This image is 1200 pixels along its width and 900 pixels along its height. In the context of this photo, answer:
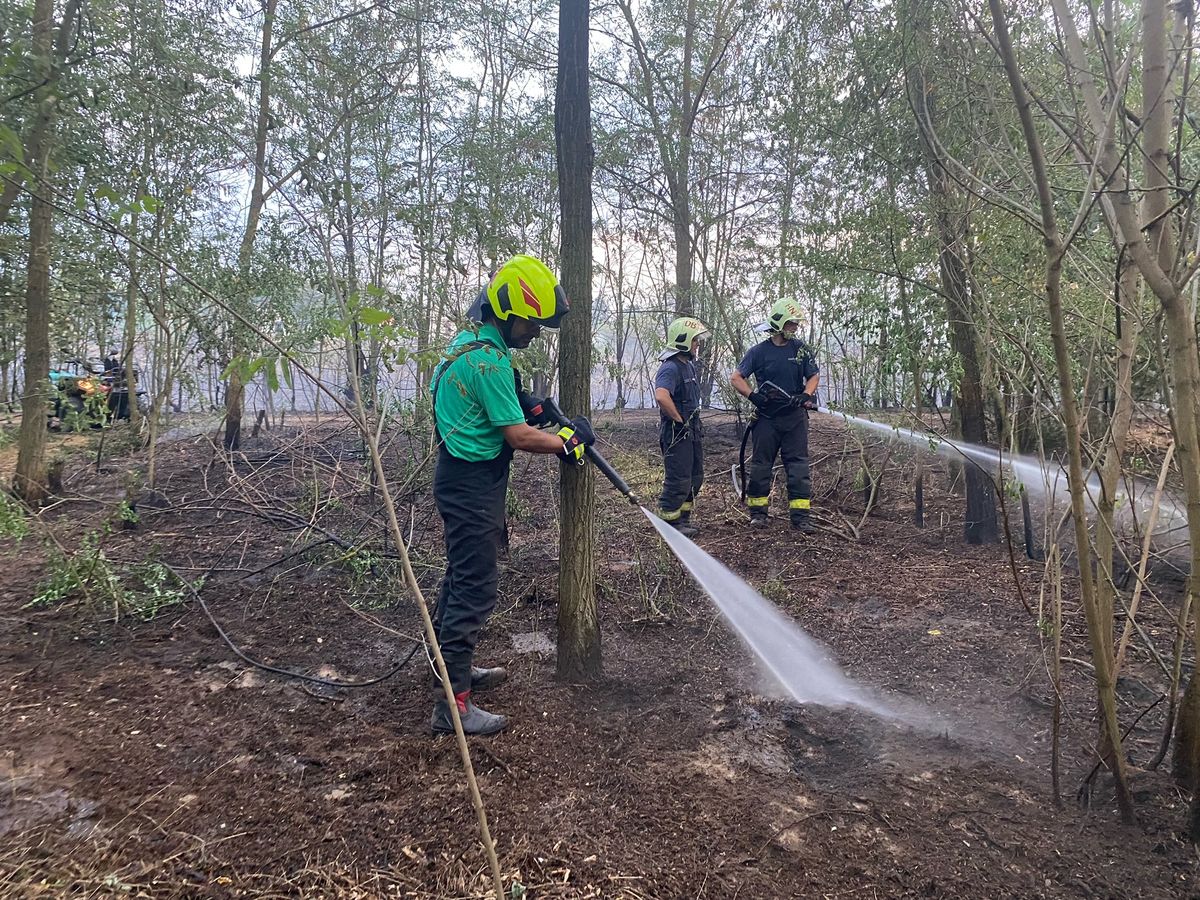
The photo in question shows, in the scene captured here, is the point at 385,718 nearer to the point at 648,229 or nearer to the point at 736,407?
the point at 736,407

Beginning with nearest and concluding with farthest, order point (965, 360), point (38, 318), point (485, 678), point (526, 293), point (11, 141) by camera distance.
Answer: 1. point (11, 141)
2. point (526, 293)
3. point (485, 678)
4. point (965, 360)
5. point (38, 318)

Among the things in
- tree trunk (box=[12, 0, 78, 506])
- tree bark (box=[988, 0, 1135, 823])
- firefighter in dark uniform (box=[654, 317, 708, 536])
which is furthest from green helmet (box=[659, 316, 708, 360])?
tree trunk (box=[12, 0, 78, 506])

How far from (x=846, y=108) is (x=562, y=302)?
3386mm

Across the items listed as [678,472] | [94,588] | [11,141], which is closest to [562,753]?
[11,141]

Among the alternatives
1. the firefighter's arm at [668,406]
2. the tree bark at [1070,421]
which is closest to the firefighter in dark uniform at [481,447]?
the tree bark at [1070,421]

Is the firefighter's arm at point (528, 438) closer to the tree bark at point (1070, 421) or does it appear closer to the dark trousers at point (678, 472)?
the tree bark at point (1070, 421)

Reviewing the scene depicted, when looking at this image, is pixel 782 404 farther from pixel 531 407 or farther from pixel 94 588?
pixel 94 588

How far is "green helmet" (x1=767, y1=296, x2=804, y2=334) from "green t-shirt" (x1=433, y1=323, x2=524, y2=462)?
3942 millimetres

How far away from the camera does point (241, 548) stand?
5.59 meters

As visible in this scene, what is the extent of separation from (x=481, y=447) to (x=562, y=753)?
137cm

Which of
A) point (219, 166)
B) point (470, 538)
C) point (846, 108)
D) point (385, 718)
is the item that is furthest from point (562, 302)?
point (219, 166)

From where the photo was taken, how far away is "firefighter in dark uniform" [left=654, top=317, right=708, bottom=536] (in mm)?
6266

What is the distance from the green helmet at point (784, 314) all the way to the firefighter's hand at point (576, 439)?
3757 millimetres

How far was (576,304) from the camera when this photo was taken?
3.33 m
